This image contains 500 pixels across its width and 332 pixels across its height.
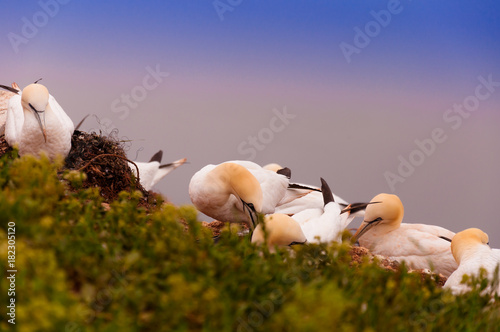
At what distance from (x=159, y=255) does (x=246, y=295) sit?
47cm

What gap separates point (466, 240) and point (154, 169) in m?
5.18

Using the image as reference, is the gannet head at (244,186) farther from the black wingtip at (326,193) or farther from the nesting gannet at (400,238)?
the nesting gannet at (400,238)

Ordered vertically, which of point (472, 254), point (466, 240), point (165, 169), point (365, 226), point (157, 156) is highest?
point (466, 240)

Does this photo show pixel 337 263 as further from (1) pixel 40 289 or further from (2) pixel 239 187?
(2) pixel 239 187

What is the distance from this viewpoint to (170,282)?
2209 millimetres

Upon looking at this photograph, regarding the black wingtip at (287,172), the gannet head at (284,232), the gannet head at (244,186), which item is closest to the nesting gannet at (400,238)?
the black wingtip at (287,172)

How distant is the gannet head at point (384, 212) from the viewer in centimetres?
810

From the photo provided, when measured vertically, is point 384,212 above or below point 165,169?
above

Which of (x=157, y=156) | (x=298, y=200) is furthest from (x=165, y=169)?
(x=298, y=200)

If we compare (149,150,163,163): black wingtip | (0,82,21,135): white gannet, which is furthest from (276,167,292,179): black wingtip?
(0,82,21,135): white gannet

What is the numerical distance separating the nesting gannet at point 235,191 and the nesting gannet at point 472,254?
2400 millimetres

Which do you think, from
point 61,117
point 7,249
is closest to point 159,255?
point 7,249

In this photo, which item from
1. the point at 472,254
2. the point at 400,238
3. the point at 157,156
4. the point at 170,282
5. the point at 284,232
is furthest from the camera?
the point at 157,156

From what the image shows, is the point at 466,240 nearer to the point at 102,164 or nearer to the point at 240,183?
the point at 240,183
